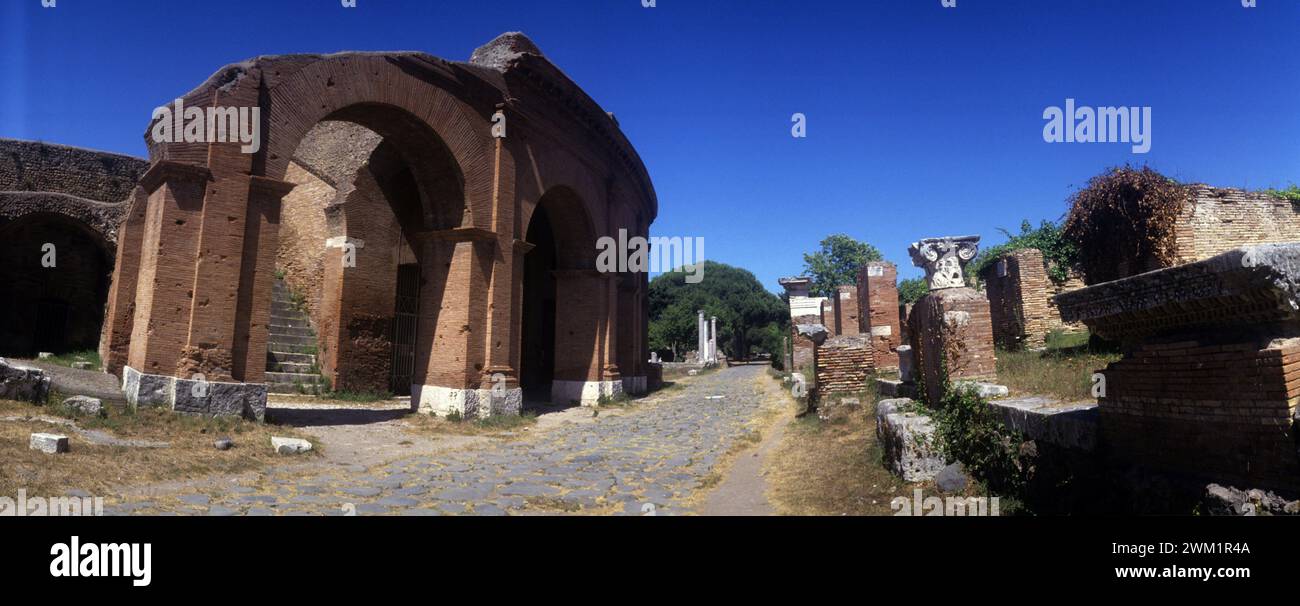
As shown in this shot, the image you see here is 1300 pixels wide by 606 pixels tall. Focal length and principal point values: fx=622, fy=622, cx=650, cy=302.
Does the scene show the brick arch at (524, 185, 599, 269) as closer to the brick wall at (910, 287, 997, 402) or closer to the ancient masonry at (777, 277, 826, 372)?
the ancient masonry at (777, 277, 826, 372)

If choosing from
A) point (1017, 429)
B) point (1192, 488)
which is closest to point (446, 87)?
point (1017, 429)

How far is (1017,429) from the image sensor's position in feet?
16.5

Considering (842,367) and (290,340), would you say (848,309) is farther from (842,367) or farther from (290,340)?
(290,340)

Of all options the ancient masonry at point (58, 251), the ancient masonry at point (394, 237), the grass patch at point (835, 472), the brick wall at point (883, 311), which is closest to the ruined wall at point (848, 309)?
the brick wall at point (883, 311)

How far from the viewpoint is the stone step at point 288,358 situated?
1382cm

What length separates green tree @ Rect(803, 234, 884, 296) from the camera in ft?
194

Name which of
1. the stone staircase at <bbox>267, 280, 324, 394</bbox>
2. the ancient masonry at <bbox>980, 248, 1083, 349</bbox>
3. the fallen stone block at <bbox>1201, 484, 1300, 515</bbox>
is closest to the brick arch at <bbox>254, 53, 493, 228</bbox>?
the stone staircase at <bbox>267, 280, 324, 394</bbox>

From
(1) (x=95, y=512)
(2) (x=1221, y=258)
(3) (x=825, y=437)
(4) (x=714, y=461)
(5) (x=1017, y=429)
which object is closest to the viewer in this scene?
(2) (x=1221, y=258)

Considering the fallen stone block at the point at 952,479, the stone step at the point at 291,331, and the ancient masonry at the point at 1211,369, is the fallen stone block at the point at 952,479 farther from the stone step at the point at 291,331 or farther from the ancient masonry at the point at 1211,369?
the stone step at the point at 291,331

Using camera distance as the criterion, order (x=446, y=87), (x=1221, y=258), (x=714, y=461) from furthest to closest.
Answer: (x=446, y=87) < (x=714, y=461) < (x=1221, y=258)

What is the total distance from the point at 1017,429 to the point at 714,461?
344 cm

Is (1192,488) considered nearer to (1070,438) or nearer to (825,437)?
(1070,438)

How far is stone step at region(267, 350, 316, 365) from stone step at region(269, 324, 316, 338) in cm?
48
